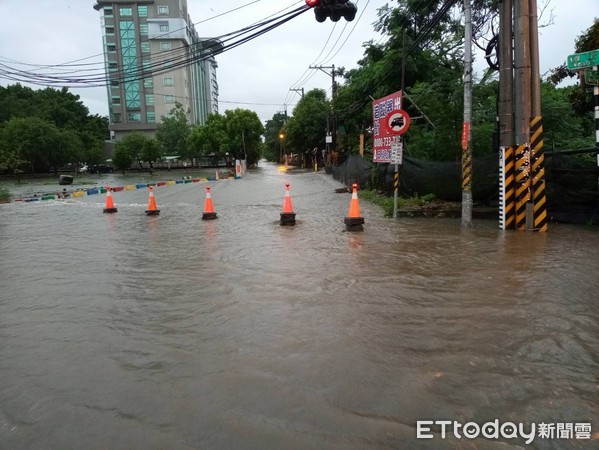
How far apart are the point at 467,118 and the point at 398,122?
1890mm

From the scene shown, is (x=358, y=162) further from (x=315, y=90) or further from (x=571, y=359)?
(x=315, y=90)

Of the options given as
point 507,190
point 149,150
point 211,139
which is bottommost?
point 507,190

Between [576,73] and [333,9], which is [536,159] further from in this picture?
[576,73]

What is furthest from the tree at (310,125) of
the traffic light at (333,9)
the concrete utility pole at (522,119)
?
the traffic light at (333,9)

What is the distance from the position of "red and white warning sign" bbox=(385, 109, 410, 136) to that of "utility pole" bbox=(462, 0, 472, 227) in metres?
1.59

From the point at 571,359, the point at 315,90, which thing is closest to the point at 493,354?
the point at 571,359

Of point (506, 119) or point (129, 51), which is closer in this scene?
point (506, 119)

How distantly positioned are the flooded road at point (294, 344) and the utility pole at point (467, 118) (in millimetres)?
2363

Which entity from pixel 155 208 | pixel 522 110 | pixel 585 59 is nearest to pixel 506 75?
pixel 522 110

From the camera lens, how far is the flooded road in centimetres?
289

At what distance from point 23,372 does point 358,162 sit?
1819 cm

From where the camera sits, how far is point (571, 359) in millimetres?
3688

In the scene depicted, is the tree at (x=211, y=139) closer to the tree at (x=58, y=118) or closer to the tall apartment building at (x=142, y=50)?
the tree at (x=58, y=118)

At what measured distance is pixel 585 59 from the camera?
860 centimetres
